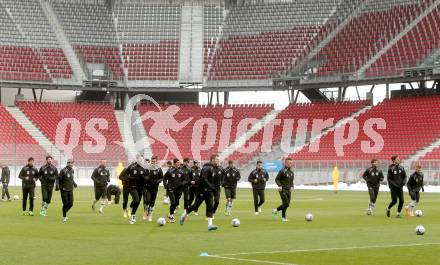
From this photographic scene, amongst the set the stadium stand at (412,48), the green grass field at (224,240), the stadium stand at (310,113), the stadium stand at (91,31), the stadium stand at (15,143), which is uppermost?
the stadium stand at (91,31)

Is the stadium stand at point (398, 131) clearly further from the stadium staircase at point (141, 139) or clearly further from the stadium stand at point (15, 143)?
the stadium stand at point (15, 143)

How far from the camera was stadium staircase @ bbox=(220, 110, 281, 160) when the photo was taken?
73438 millimetres

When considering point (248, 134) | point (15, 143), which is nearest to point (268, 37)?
point (248, 134)

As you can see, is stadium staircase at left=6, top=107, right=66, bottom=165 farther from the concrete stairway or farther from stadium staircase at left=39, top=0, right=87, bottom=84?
stadium staircase at left=39, top=0, right=87, bottom=84

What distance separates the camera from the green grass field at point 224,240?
18.7 metres

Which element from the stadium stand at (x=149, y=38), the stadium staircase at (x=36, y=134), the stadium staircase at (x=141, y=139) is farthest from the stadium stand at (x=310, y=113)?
the stadium staircase at (x=36, y=134)

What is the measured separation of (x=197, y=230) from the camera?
26.4m

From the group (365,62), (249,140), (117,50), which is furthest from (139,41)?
(365,62)

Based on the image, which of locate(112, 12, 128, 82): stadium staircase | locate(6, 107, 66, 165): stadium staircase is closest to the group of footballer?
locate(6, 107, 66, 165): stadium staircase

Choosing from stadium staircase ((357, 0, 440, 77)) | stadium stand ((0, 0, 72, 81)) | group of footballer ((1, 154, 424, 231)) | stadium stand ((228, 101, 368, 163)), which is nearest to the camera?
group of footballer ((1, 154, 424, 231))

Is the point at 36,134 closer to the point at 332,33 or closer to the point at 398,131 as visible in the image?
the point at 332,33

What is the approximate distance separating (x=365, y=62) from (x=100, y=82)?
24.2 m

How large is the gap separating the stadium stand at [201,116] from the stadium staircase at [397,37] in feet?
34.9

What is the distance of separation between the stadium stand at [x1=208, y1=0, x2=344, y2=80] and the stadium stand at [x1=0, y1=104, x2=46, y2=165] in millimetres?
18579
